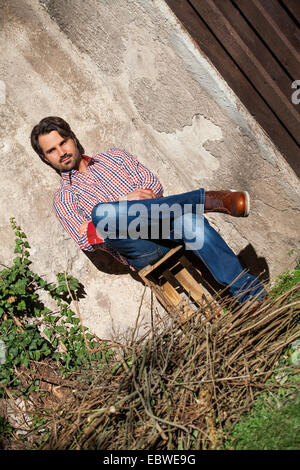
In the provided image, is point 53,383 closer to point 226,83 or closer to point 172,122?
point 172,122

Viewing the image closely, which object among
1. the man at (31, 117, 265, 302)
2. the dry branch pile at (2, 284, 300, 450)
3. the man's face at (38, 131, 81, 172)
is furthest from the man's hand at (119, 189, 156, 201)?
the dry branch pile at (2, 284, 300, 450)

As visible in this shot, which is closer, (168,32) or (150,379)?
(150,379)

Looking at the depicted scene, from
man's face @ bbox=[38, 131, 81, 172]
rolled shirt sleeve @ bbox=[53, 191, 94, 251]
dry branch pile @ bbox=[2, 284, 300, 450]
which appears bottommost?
dry branch pile @ bbox=[2, 284, 300, 450]

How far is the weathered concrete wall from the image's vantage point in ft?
10.3

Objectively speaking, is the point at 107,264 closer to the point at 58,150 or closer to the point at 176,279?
the point at 176,279

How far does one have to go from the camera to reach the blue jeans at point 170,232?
113 inches

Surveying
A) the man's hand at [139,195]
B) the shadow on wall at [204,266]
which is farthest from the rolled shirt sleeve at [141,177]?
the shadow on wall at [204,266]

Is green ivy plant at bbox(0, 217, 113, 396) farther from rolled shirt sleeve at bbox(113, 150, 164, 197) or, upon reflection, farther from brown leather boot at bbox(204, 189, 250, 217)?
brown leather boot at bbox(204, 189, 250, 217)

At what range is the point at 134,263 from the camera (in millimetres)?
3146

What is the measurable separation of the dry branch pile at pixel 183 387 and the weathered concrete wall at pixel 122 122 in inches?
32.7

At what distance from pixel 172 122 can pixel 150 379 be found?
69.8 inches

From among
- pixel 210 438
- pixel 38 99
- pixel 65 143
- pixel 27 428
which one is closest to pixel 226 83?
pixel 65 143

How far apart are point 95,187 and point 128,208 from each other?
1.58 ft

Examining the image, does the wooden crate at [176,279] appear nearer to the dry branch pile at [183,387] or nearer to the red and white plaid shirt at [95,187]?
the red and white plaid shirt at [95,187]
